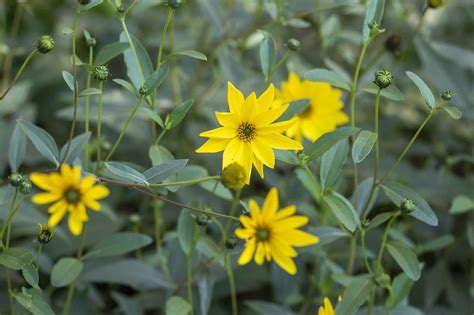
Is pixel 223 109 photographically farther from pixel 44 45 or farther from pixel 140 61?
pixel 44 45

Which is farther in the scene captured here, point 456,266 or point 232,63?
point 456,266

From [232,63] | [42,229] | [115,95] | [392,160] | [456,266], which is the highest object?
[42,229]

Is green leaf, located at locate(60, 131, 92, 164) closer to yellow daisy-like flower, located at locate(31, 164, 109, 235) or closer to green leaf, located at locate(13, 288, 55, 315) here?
yellow daisy-like flower, located at locate(31, 164, 109, 235)

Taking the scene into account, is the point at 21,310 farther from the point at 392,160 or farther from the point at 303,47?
the point at 303,47

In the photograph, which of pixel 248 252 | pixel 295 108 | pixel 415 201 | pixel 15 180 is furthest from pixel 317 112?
pixel 15 180

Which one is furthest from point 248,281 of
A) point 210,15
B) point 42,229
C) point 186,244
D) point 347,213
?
point 210,15

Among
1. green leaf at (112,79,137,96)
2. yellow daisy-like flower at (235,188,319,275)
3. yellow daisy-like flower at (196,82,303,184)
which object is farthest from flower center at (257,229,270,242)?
green leaf at (112,79,137,96)
